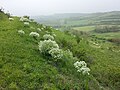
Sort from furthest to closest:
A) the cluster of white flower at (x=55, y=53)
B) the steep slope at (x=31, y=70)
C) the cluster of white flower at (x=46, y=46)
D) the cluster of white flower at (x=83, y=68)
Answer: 1. the cluster of white flower at (x=46, y=46)
2. the cluster of white flower at (x=55, y=53)
3. the cluster of white flower at (x=83, y=68)
4. the steep slope at (x=31, y=70)

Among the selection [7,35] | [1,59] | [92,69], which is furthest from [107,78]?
[1,59]

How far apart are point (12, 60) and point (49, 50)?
320 cm

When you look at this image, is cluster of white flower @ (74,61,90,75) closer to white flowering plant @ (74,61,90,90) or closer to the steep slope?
→ white flowering plant @ (74,61,90,90)

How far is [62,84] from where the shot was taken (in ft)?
50.8

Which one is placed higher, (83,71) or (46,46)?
(46,46)

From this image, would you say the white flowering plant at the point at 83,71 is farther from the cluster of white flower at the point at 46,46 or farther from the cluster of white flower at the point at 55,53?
the cluster of white flower at the point at 46,46

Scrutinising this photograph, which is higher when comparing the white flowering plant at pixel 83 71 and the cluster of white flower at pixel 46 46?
the cluster of white flower at pixel 46 46

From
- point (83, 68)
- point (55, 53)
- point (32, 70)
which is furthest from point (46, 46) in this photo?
point (83, 68)

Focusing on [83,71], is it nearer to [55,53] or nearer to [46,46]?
[55,53]

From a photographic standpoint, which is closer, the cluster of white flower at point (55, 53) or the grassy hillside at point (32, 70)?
the grassy hillside at point (32, 70)

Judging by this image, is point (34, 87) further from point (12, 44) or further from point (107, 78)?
point (107, 78)

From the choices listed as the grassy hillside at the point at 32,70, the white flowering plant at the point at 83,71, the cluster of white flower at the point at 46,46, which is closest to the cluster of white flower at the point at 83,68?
the white flowering plant at the point at 83,71

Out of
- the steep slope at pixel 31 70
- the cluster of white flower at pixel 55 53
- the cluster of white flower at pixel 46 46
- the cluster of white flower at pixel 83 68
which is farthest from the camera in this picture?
the cluster of white flower at pixel 46 46

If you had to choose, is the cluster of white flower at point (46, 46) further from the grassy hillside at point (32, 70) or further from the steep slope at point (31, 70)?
the steep slope at point (31, 70)
